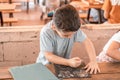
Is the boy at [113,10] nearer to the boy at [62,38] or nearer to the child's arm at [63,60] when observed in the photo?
the boy at [62,38]

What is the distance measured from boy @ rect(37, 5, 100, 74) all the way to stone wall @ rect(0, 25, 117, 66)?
2.10ft

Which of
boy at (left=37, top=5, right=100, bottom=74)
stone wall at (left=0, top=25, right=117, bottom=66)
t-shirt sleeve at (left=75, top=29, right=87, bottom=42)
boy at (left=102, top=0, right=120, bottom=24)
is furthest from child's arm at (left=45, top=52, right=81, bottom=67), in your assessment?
boy at (left=102, top=0, right=120, bottom=24)

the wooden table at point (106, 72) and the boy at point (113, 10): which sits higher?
the boy at point (113, 10)

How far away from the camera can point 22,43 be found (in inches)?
93.0

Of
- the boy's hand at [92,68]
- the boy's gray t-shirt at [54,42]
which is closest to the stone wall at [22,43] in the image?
the boy's gray t-shirt at [54,42]

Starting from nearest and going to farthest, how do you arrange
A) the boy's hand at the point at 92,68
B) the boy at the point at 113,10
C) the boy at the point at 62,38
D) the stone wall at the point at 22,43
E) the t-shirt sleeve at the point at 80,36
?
the boy at the point at 62,38 → the boy's hand at the point at 92,68 → the t-shirt sleeve at the point at 80,36 → the stone wall at the point at 22,43 → the boy at the point at 113,10

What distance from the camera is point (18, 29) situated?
2.32 m

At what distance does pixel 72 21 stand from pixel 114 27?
1247 mm

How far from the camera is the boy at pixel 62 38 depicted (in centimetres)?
141

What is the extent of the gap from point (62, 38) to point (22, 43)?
2.67 feet

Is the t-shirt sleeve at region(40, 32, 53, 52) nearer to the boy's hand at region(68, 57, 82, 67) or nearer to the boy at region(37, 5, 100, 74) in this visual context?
the boy at region(37, 5, 100, 74)

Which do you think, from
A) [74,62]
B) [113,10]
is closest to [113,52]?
[74,62]

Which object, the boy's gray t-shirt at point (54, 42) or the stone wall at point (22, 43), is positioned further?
the stone wall at point (22, 43)

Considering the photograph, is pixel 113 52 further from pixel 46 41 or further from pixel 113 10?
pixel 113 10
